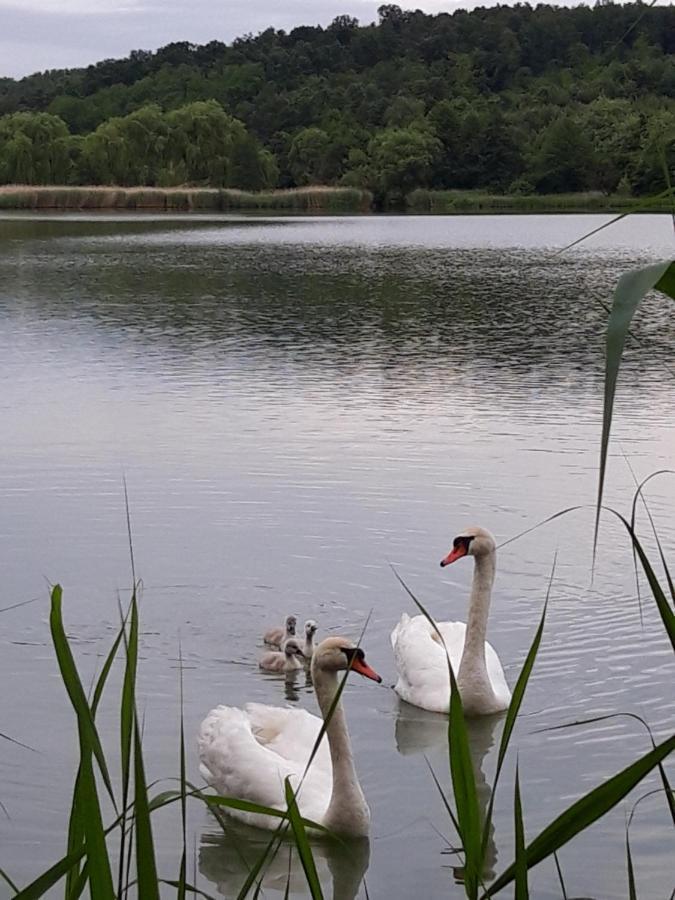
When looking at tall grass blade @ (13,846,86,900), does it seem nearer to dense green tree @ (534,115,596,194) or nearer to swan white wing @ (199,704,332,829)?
swan white wing @ (199,704,332,829)

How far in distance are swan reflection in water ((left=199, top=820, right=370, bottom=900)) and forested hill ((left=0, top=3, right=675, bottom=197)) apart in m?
57.1

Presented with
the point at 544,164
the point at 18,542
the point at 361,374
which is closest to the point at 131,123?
A: the point at 544,164

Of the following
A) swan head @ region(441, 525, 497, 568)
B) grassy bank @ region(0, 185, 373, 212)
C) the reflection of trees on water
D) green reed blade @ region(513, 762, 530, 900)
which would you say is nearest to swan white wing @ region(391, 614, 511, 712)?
swan head @ region(441, 525, 497, 568)

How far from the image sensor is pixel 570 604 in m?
7.19

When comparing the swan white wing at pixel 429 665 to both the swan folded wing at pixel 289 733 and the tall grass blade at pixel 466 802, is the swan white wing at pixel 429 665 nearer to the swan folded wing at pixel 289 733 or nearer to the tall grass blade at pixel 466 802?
the swan folded wing at pixel 289 733

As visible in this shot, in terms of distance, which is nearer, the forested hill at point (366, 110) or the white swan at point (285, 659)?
the white swan at point (285, 659)

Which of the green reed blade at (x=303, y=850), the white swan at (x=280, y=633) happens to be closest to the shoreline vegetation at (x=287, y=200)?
the white swan at (x=280, y=633)

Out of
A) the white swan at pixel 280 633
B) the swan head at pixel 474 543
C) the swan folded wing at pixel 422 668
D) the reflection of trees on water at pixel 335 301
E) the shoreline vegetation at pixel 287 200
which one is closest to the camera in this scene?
the swan folded wing at pixel 422 668

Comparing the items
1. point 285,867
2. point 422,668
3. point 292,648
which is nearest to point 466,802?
point 285,867

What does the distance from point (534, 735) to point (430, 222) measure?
200 feet

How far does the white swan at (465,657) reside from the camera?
5832mm

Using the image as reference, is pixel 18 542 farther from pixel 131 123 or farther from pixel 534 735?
pixel 131 123

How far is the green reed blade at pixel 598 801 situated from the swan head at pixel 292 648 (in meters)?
4.54

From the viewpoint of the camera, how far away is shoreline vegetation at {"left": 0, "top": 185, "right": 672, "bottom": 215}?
74.5 meters
